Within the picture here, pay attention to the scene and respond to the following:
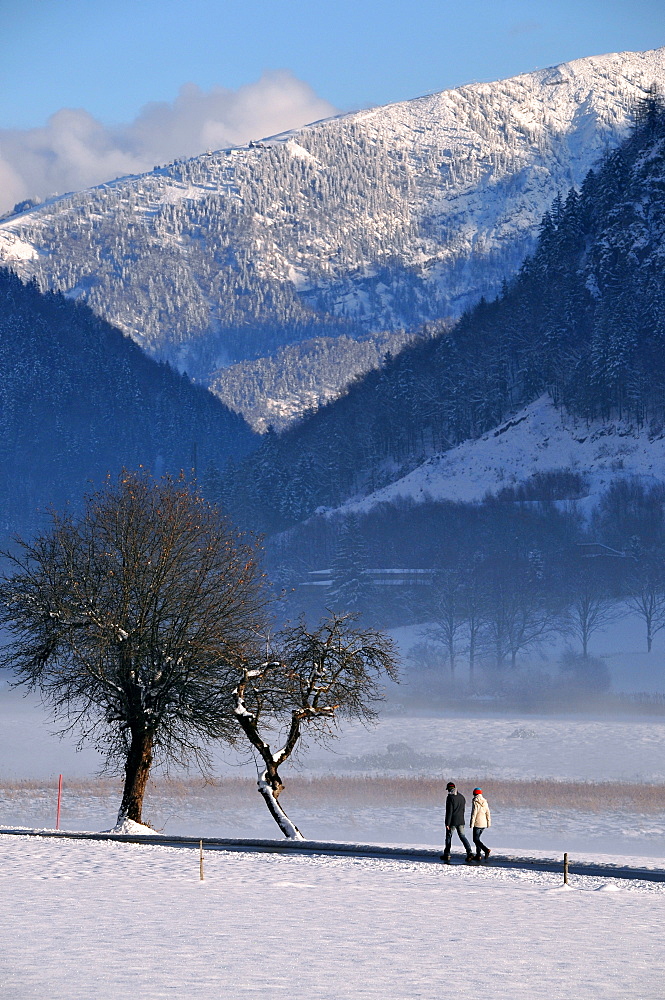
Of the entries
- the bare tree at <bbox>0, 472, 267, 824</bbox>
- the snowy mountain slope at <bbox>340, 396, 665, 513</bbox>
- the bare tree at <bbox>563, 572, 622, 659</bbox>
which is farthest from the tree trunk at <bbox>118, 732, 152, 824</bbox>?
the snowy mountain slope at <bbox>340, 396, 665, 513</bbox>

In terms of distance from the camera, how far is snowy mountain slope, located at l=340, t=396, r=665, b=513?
16450 centimetres

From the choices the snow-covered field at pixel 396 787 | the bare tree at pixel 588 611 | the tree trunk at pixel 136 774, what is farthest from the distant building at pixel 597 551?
the tree trunk at pixel 136 774

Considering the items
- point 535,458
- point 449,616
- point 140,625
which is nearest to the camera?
point 140,625

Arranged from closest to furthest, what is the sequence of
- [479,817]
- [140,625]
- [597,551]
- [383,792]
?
1. [479,817]
2. [140,625]
3. [383,792]
4. [597,551]

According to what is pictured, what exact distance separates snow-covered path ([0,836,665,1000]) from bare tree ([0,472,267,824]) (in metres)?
6.74

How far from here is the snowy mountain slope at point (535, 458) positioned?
16450cm

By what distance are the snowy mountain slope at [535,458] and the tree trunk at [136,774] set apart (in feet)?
414

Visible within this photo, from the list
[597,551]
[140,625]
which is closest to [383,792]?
[140,625]

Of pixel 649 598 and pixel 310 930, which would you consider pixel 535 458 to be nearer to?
pixel 649 598

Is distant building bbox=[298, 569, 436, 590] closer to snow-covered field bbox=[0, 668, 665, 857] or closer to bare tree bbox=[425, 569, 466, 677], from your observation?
bare tree bbox=[425, 569, 466, 677]

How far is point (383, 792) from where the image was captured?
58656 mm

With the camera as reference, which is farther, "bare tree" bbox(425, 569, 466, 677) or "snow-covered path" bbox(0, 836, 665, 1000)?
"bare tree" bbox(425, 569, 466, 677)

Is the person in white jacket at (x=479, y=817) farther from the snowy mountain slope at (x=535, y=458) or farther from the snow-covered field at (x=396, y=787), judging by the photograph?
the snowy mountain slope at (x=535, y=458)

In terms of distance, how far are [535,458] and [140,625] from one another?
139051 millimetres
